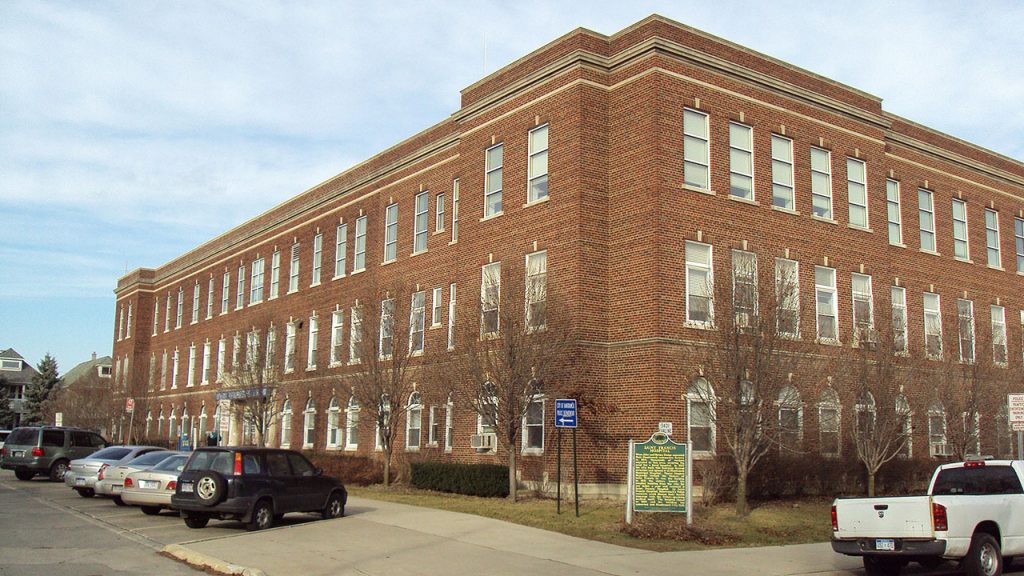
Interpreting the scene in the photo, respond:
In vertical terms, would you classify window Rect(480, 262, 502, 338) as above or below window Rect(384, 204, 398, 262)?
below

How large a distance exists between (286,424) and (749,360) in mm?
29601

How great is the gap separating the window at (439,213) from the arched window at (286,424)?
45.3 feet

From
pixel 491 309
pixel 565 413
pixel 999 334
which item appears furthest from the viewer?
pixel 999 334

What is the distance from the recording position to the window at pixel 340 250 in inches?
1718

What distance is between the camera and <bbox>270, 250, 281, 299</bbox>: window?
163ft

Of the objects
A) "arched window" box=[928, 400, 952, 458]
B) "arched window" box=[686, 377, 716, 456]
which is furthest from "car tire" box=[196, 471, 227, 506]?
"arched window" box=[928, 400, 952, 458]

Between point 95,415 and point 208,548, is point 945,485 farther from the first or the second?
point 95,415

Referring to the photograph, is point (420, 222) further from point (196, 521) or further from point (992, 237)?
point (992, 237)

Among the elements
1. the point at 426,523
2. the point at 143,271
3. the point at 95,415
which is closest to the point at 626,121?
the point at 426,523

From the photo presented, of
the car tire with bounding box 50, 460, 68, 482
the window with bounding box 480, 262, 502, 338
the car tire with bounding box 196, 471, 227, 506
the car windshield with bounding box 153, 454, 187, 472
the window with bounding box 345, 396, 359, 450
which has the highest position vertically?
the window with bounding box 480, 262, 502, 338

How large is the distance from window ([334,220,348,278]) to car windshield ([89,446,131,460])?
16700 millimetres

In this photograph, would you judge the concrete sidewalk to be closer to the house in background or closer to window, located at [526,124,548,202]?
window, located at [526,124,548,202]

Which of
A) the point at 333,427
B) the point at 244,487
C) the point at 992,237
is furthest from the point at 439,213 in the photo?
the point at 992,237

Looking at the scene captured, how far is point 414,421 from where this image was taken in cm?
3550
